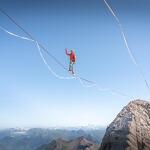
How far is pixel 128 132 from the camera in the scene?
4147 centimetres

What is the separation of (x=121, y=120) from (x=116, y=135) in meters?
2.78

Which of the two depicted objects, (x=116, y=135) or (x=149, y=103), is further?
(x=149, y=103)

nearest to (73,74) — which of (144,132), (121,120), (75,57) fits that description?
(75,57)

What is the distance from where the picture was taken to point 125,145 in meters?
40.6

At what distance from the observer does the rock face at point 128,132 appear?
135 ft

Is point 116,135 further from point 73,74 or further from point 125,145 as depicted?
point 73,74

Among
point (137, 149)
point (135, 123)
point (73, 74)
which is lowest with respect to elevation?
point (137, 149)

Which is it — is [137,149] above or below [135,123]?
below

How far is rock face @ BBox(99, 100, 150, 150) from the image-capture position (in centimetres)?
4109

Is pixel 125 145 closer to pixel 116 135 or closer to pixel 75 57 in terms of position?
pixel 116 135

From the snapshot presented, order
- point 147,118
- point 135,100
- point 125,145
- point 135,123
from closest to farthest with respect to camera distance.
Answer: point 125,145 → point 135,123 → point 147,118 → point 135,100

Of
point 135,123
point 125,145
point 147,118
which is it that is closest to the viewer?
point 125,145

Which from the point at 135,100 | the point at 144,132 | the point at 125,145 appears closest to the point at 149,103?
the point at 135,100

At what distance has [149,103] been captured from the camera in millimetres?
49375
